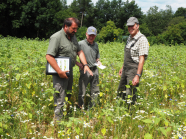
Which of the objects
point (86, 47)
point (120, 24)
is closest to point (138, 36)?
point (86, 47)

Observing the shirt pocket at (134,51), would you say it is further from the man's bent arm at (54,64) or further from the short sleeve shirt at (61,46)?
the man's bent arm at (54,64)

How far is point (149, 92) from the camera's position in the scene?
14.0ft

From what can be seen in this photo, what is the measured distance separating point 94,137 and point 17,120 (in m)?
1.28


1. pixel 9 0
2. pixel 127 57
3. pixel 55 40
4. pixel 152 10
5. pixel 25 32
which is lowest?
pixel 127 57

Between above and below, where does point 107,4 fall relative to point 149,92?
above

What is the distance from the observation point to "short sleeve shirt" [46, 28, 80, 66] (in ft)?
8.81

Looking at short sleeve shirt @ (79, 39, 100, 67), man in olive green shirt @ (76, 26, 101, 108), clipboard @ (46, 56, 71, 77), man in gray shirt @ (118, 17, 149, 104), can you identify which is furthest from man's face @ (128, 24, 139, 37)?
clipboard @ (46, 56, 71, 77)

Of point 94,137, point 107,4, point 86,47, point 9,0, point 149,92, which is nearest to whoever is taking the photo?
point 94,137

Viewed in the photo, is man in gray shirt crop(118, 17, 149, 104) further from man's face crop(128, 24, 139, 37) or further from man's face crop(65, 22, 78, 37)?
man's face crop(65, 22, 78, 37)

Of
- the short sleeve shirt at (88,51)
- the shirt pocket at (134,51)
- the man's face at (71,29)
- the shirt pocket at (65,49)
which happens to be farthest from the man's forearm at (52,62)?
the shirt pocket at (134,51)

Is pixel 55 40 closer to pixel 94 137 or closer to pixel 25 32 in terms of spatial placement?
pixel 94 137

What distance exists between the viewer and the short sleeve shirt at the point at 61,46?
106 inches

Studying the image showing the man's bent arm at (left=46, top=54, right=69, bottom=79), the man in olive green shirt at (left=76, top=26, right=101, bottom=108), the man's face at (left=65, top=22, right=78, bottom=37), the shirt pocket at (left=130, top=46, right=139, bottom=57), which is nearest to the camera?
the man's bent arm at (left=46, top=54, right=69, bottom=79)

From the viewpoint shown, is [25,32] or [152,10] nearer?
[25,32]
